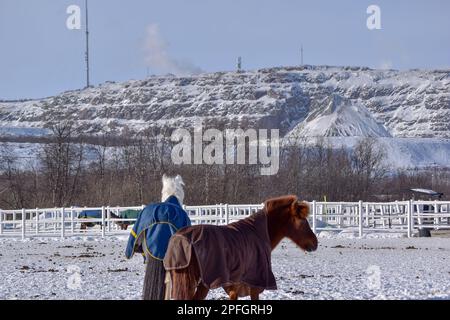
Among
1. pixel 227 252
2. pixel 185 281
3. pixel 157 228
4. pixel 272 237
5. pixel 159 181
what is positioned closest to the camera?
pixel 185 281

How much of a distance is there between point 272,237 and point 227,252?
89 cm

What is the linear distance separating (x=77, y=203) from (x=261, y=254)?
5131 centimetres

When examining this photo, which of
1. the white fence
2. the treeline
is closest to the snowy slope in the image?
the treeline

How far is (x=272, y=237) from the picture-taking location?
366 inches

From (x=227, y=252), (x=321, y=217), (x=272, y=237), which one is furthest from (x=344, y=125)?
(x=227, y=252)

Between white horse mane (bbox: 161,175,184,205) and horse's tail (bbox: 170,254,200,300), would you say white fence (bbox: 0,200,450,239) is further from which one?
horse's tail (bbox: 170,254,200,300)

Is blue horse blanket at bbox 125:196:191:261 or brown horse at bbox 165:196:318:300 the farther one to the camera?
A: blue horse blanket at bbox 125:196:191:261

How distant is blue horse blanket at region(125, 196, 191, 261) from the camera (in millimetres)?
9148

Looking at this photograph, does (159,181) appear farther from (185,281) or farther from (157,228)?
(185,281)

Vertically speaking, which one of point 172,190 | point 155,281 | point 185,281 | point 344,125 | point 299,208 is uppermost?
point 344,125

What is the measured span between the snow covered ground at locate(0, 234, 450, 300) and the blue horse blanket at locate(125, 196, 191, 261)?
8.21 feet

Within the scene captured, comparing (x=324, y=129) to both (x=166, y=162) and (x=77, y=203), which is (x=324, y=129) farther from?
(x=77, y=203)

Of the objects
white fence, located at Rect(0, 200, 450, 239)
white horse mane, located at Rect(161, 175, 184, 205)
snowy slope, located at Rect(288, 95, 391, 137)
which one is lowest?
white fence, located at Rect(0, 200, 450, 239)
